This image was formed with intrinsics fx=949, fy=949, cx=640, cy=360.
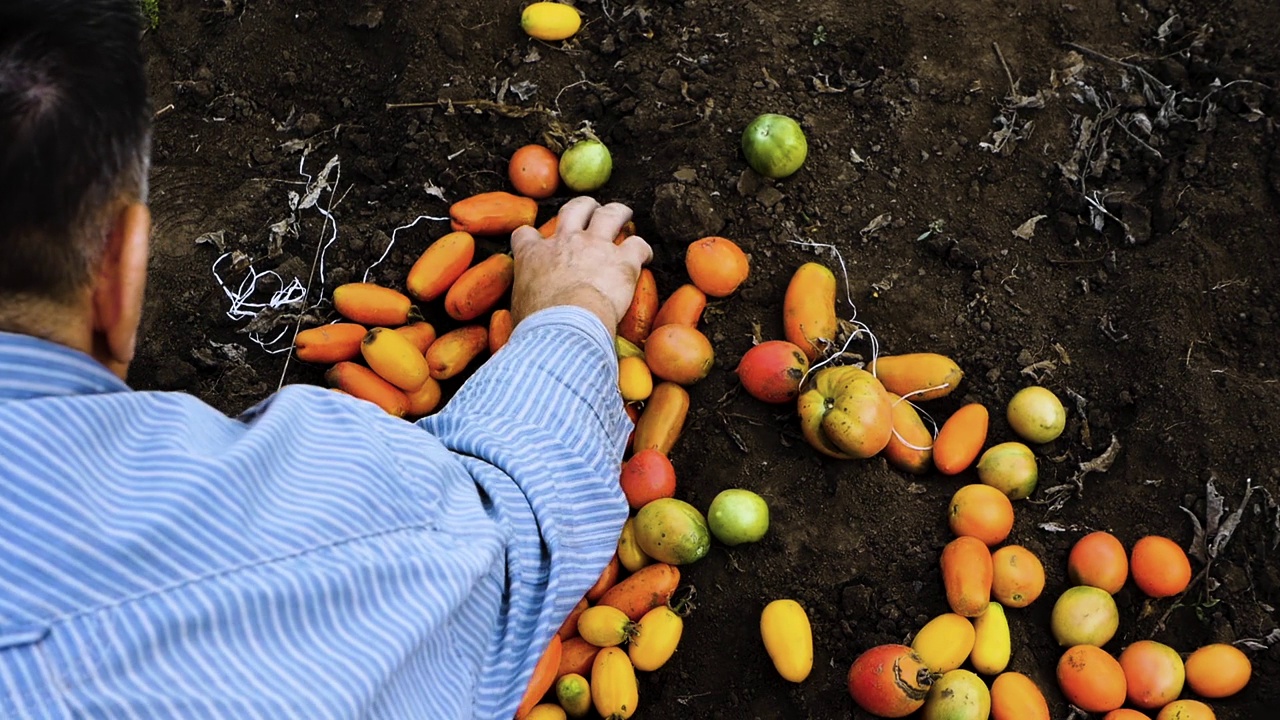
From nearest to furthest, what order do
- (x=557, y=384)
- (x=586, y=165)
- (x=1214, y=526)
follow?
(x=557, y=384) < (x=1214, y=526) < (x=586, y=165)

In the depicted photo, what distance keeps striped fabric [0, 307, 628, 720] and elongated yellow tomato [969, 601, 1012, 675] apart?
150cm

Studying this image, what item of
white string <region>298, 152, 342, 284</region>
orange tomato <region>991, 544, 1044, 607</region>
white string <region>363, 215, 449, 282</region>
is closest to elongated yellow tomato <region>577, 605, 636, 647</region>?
orange tomato <region>991, 544, 1044, 607</region>

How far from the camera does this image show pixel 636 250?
3.67m

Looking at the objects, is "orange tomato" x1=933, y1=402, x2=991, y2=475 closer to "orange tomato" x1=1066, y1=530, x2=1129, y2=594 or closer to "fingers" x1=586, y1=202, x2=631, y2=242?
"orange tomato" x1=1066, y1=530, x2=1129, y2=594

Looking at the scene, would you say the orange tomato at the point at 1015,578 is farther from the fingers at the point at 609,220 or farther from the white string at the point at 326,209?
the white string at the point at 326,209

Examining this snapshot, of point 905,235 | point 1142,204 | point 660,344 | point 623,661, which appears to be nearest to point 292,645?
point 623,661

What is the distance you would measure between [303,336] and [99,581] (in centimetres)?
248

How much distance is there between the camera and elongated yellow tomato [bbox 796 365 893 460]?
10.4 feet

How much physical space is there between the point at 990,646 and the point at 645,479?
1.25 meters

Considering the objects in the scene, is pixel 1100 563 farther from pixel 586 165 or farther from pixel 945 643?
pixel 586 165

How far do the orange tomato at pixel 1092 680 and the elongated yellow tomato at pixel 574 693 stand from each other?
5.10ft

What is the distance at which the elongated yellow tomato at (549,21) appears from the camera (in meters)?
4.18

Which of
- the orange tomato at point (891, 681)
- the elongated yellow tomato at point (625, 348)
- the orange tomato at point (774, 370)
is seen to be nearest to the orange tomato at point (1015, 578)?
the orange tomato at point (891, 681)

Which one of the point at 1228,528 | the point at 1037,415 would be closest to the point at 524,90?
the point at 1037,415
